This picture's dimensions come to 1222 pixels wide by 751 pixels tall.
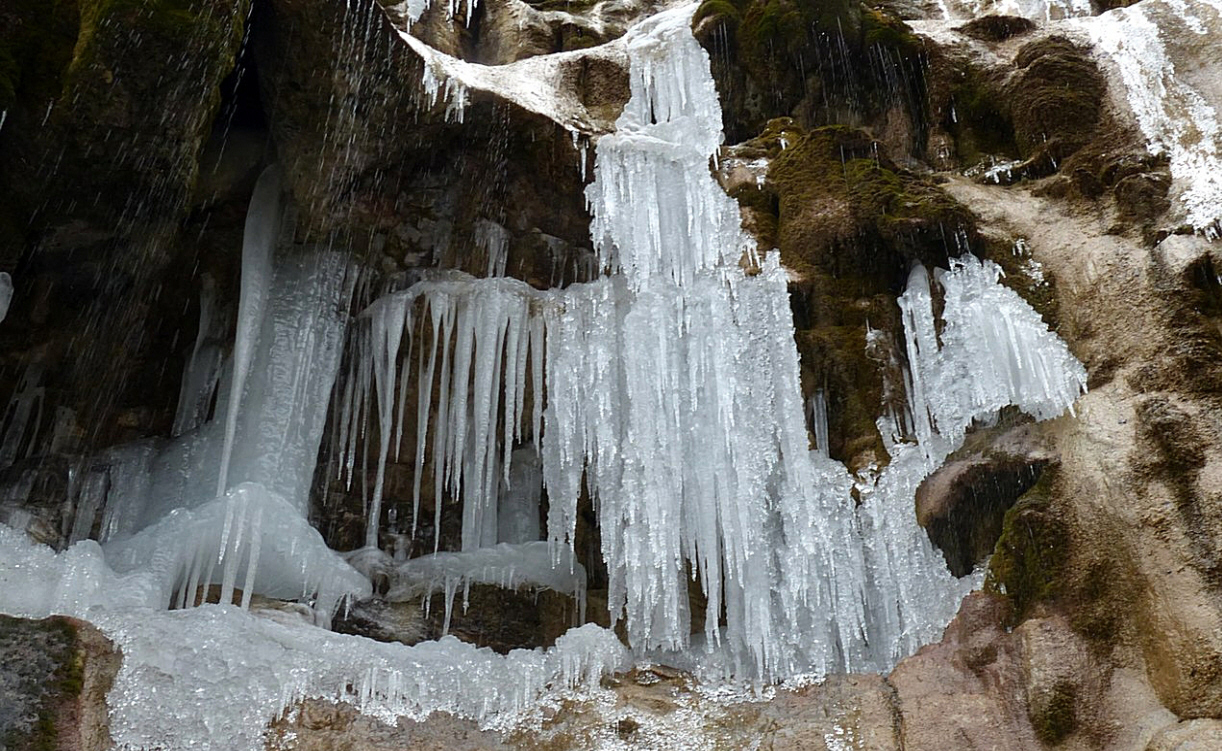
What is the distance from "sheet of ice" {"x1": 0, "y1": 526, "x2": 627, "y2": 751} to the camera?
6.34 metres

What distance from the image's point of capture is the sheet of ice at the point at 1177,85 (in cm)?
817

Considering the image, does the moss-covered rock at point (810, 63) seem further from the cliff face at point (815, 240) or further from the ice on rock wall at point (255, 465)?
the ice on rock wall at point (255, 465)

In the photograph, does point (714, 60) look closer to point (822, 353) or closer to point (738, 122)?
point (738, 122)

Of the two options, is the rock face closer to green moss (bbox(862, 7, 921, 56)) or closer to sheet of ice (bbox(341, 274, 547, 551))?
sheet of ice (bbox(341, 274, 547, 551))

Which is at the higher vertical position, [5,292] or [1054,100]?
[1054,100]

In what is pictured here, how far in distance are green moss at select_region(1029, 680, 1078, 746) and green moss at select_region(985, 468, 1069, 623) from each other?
1.99ft

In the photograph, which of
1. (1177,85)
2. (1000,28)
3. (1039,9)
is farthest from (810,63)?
(1177,85)

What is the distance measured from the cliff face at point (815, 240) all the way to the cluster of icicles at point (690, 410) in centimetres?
30

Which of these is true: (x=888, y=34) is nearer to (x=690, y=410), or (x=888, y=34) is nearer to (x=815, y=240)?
(x=815, y=240)

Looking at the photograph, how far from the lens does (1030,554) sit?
6.92 m

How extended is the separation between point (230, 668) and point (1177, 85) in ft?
29.4

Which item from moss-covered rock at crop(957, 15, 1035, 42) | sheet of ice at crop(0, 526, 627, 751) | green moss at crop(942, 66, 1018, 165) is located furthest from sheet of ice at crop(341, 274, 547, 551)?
moss-covered rock at crop(957, 15, 1035, 42)

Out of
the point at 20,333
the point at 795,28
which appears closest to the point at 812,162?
the point at 795,28

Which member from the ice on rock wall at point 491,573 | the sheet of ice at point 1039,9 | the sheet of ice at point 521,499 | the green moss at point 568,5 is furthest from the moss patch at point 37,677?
the green moss at point 568,5
